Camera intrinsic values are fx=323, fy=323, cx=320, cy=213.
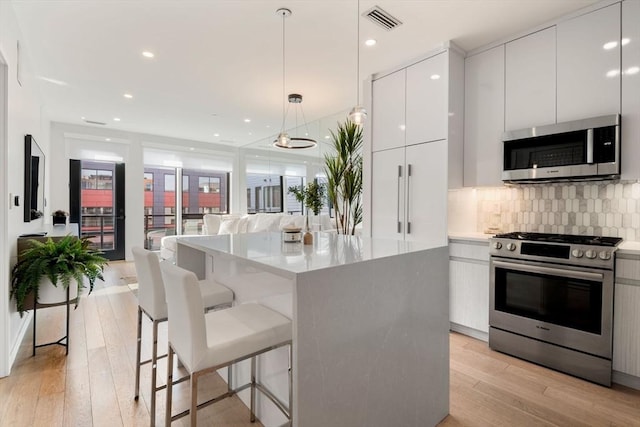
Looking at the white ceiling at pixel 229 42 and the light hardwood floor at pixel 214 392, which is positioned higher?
the white ceiling at pixel 229 42

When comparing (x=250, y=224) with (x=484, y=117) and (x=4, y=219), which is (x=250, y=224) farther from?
(x=484, y=117)

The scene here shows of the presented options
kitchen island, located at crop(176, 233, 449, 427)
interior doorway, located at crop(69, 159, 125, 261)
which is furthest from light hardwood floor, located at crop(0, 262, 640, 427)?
interior doorway, located at crop(69, 159, 125, 261)

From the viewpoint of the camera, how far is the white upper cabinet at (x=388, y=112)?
350cm

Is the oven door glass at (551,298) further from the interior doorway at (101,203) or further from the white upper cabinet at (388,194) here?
the interior doorway at (101,203)

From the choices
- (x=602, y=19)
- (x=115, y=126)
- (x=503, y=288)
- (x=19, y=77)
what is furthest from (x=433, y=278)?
(x=115, y=126)

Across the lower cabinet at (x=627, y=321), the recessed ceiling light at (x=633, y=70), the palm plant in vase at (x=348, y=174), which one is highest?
the recessed ceiling light at (x=633, y=70)

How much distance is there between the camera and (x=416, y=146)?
335 cm

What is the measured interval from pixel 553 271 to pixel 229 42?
3.41 meters

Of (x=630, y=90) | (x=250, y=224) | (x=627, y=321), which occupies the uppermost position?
(x=630, y=90)

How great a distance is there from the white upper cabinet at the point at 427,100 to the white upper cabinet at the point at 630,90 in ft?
4.14

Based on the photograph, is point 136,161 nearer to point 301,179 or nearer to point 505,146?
point 301,179

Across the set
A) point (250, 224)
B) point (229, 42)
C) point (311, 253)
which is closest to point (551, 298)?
point (311, 253)

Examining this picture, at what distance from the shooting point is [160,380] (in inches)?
89.2

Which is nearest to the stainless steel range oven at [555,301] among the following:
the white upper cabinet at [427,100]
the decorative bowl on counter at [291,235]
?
the white upper cabinet at [427,100]
